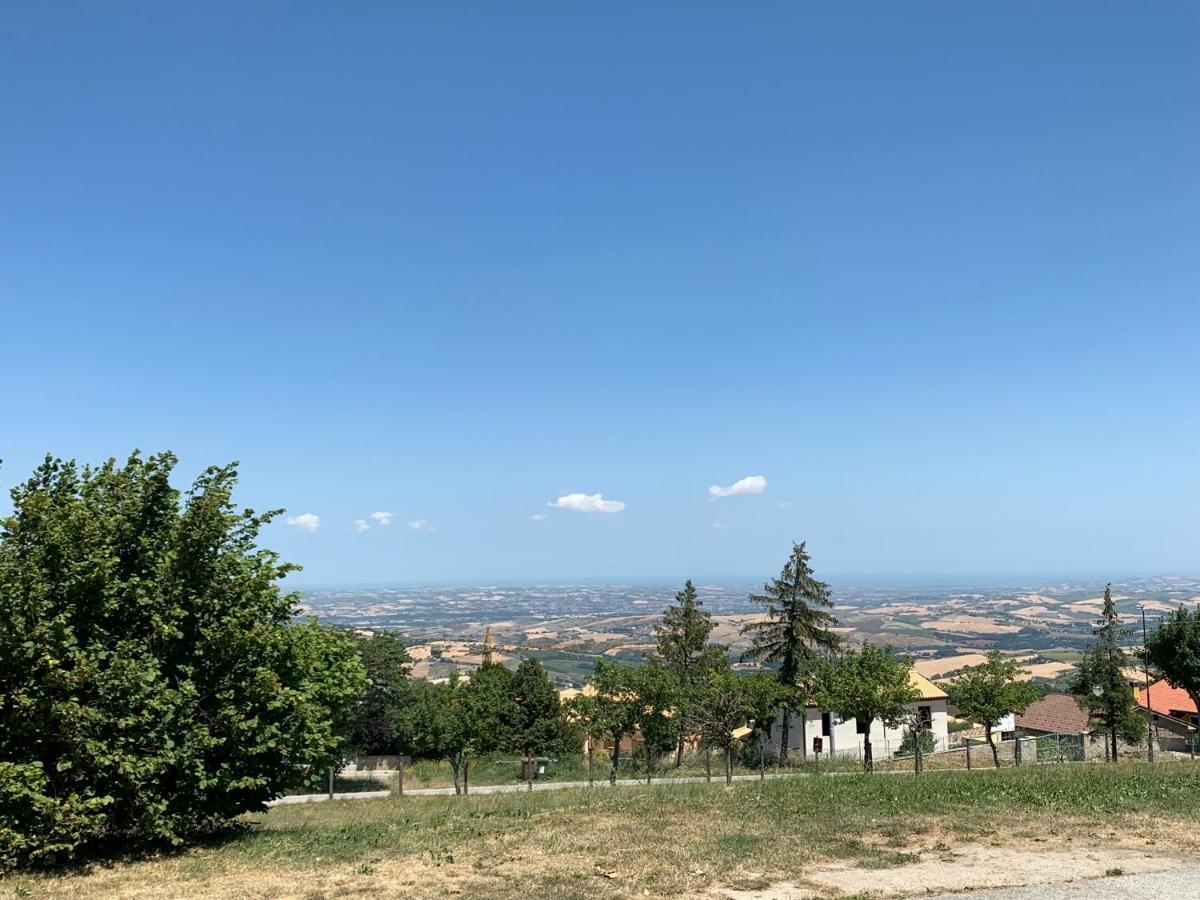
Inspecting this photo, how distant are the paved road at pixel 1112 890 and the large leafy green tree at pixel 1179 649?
36779mm

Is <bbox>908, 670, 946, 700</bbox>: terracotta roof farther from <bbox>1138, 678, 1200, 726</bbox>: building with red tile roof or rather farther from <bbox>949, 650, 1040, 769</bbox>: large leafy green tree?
<bbox>949, 650, 1040, 769</bbox>: large leafy green tree

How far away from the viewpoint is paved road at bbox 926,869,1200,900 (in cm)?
988

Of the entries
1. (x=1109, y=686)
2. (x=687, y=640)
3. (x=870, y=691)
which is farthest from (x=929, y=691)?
(x=870, y=691)

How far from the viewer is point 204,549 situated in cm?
1469

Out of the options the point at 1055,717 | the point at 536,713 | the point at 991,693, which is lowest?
the point at 1055,717

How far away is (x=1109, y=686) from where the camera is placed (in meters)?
45.1

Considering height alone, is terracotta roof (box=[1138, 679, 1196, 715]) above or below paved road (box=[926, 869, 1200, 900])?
below

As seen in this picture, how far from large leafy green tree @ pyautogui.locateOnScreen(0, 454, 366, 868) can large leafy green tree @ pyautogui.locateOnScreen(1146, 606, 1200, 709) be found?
140 ft

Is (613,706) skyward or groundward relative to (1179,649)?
groundward

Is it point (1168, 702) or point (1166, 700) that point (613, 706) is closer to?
point (1168, 702)

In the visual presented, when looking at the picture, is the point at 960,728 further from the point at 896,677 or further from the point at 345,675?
the point at 345,675

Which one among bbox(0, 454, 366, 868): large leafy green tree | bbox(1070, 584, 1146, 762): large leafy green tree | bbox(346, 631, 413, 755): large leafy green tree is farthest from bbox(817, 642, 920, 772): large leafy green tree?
bbox(346, 631, 413, 755): large leafy green tree

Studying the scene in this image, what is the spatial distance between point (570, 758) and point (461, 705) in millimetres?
11461

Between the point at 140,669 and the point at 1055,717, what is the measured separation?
72237 millimetres
